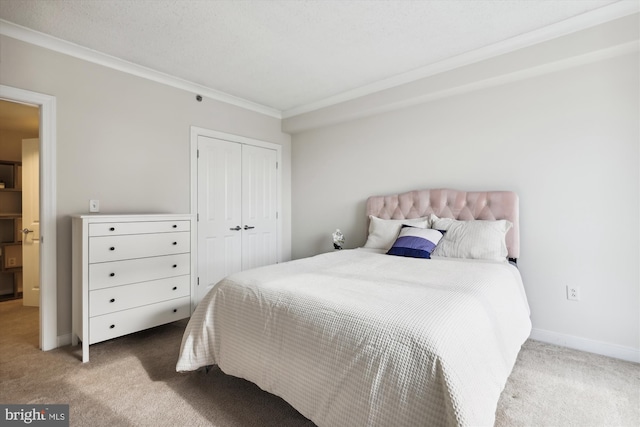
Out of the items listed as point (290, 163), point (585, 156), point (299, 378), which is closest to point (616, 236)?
point (585, 156)

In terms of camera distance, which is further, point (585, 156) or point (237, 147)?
point (237, 147)

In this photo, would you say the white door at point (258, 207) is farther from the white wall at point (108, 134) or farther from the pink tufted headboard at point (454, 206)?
the pink tufted headboard at point (454, 206)

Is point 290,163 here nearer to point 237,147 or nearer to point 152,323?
point 237,147

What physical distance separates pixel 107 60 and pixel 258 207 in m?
2.19

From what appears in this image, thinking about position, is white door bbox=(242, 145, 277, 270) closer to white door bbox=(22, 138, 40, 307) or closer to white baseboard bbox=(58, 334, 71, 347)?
white baseboard bbox=(58, 334, 71, 347)

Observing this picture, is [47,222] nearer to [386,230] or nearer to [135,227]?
[135,227]

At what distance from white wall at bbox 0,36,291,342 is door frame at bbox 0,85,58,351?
0.04 metres

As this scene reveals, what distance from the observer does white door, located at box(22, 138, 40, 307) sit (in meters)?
3.69

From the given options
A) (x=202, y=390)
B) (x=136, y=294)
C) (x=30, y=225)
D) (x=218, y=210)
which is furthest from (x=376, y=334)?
(x=30, y=225)

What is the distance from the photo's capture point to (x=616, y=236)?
2322 millimetres

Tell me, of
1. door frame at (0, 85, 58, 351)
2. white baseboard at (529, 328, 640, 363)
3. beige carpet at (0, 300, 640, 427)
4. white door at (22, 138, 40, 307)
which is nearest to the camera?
beige carpet at (0, 300, 640, 427)

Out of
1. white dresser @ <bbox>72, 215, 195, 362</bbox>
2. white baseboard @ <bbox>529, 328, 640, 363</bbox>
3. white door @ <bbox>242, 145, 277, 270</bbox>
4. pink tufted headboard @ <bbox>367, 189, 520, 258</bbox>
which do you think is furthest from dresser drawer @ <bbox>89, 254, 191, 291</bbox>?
white baseboard @ <bbox>529, 328, 640, 363</bbox>

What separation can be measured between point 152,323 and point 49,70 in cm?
224

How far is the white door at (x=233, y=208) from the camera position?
11.8ft
